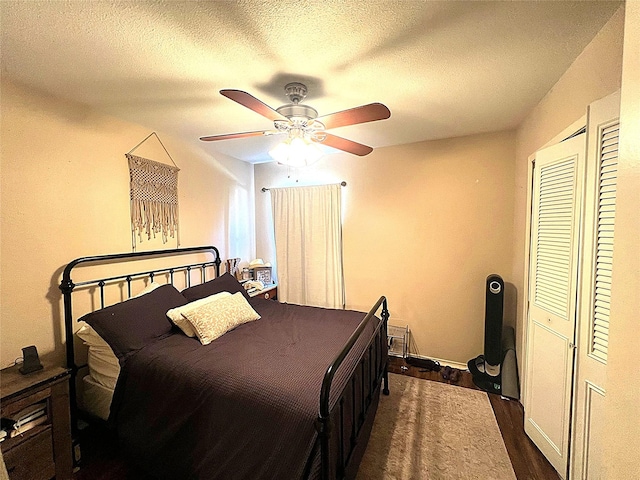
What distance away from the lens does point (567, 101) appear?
171cm

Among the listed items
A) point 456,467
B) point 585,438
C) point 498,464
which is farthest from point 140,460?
point 585,438

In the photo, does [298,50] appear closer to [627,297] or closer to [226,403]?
[627,297]

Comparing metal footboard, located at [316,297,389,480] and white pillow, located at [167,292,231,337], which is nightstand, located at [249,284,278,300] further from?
metal footboard, located at [316,297,389,480]

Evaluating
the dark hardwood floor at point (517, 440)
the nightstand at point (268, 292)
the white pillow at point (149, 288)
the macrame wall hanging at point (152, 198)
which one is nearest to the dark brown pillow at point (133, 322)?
the white pillow at point (149, 288)

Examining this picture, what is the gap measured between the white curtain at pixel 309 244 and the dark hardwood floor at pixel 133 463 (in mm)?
1969

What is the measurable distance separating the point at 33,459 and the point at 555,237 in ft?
10.9

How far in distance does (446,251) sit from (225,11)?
2877mm

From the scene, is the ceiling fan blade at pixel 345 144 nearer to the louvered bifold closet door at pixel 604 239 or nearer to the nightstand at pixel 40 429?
the louvered bifold closet door at pixel 604 239

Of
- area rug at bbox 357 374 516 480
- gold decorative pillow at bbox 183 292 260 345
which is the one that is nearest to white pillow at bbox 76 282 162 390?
gold decorative pillow at bbox 183 292 260 345

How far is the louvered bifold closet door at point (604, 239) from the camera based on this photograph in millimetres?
1264

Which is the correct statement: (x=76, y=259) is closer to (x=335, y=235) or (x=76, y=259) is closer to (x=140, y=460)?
(x=140, y=460)

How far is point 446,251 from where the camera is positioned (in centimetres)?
309

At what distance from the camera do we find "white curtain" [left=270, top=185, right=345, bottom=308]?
356 centimetres

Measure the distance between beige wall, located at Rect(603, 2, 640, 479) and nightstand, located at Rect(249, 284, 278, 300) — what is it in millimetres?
3059
